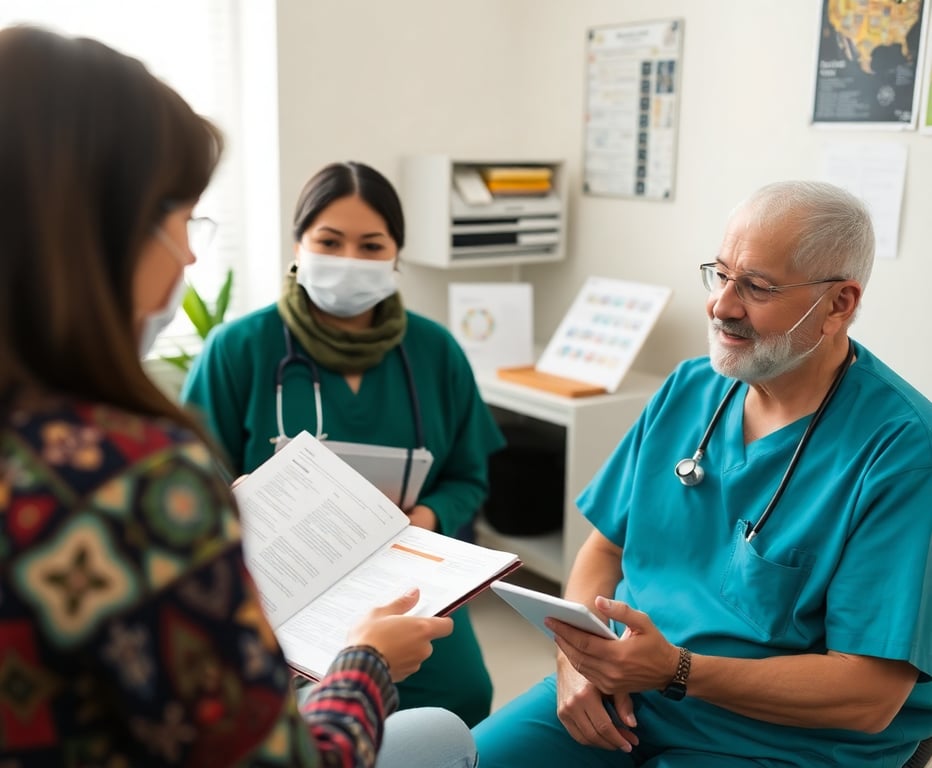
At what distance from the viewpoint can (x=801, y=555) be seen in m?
1.43

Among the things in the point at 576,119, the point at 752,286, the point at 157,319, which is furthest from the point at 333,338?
the point at 576,119

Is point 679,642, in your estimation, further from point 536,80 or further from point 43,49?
point 536,80

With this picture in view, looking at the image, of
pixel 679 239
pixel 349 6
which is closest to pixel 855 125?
pixel 679 239

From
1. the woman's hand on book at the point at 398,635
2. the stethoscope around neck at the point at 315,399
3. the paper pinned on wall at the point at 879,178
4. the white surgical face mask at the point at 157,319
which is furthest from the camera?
the paper pinned on wall at the point at 879,178

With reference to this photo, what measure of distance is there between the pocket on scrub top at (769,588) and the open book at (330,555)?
34 centimetres

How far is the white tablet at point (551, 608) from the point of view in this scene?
1.27 meters

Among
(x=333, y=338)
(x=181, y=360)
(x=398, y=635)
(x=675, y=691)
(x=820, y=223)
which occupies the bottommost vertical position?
(x=675, y=691)

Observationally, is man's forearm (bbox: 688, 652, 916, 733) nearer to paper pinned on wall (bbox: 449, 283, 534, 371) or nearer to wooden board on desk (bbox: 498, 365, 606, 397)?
wooden board on desk (bbox: 498, 365, 606, 397)

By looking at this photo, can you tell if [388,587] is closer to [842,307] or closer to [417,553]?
[417,553]

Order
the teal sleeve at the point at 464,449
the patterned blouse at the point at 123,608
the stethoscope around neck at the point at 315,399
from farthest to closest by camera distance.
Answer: the teal sleeve at the point at 464,449, the stethoscope around neck at the point at 315,399, the patterned blouse at the point at 123,608

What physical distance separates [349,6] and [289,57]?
0.27 meters

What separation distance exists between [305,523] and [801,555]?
28.9 inches

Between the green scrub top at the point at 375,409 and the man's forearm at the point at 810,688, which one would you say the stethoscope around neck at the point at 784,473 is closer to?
the man's forearm at the point at 810,688

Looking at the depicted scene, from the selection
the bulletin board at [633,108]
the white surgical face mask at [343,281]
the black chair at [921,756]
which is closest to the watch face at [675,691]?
the black chair at [921,756]
